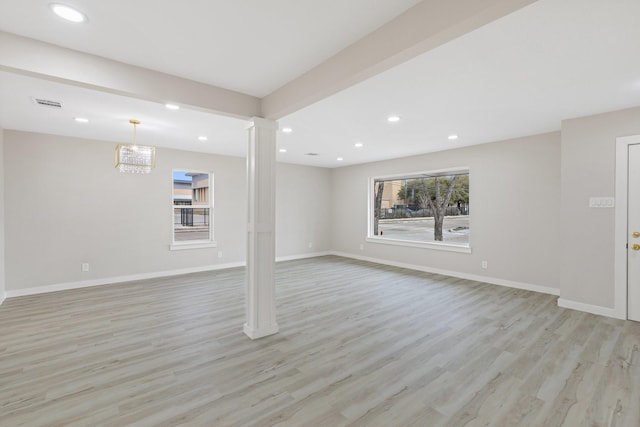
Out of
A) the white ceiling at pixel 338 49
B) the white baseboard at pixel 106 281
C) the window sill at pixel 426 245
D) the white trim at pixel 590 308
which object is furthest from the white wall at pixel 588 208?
the white baseboard at pixel 106 281

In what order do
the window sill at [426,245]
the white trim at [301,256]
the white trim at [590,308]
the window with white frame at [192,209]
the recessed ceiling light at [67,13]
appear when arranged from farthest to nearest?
the white trim at [301,256] < the window with white frame at [192,209] < the window sill at [426,245] < the white trim at [590,308] < the recessed ceiling light at [67,13]

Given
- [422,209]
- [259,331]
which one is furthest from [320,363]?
[422,209]

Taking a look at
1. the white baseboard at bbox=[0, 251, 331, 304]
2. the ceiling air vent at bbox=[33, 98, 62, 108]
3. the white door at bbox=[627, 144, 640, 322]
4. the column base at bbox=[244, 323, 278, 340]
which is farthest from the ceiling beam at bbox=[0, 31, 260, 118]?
the white door at bbox=[627, 144, 640, 322]

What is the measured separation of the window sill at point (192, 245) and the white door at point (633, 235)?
6.74 metres

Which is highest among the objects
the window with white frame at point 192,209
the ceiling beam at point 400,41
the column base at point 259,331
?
the ceiling beam at point 400,41

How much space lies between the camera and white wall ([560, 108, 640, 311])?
358 centimetres

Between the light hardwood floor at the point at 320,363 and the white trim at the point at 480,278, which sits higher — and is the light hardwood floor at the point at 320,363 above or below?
below

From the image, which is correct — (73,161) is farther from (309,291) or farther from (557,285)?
(557,285)

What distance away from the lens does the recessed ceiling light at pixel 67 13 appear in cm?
173

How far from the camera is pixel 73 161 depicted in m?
4.98

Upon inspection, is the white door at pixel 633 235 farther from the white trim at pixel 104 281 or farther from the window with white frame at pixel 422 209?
the white trim at pixel 104 281

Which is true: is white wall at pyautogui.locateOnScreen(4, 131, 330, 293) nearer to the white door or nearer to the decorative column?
the decorative column

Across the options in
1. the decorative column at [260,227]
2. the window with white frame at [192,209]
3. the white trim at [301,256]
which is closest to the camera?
the decorative column at [260,227]

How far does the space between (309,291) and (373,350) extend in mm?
2069
